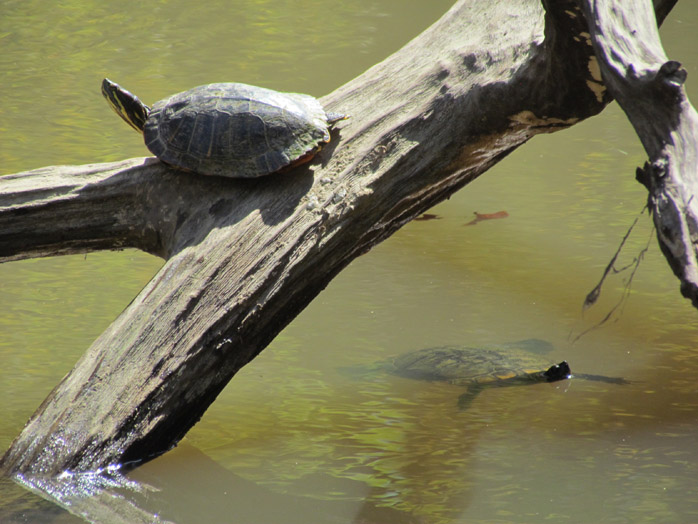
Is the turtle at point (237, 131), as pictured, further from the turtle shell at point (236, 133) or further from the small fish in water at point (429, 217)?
the small fish in water at point (429, 217)

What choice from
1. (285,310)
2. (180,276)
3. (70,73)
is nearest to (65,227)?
(180,276)

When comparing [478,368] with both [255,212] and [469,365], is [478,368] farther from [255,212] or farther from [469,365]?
[255,212]

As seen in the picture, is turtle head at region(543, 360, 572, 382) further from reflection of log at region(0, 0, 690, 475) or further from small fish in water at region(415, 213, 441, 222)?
small fish in water at region(415, 213, 441, 222)

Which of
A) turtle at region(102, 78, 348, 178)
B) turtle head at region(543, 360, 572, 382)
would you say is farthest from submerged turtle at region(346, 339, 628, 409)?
turtle at region(102, 78, 348, 178)

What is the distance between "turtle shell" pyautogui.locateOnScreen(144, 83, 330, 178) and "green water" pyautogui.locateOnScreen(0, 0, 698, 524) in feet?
3.00

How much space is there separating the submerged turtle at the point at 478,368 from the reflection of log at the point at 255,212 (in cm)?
73

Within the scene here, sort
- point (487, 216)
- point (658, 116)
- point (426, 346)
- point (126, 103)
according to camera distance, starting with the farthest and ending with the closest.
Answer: point (487, 216), point (426, 346), point (126, 103), point (658, 116)

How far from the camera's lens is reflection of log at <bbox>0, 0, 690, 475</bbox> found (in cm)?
243

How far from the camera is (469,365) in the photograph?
10.8 ft

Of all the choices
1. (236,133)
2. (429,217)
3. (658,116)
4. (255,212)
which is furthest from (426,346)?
(658,116)

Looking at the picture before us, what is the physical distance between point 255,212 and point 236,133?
0.28m

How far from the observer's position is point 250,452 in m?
2.71

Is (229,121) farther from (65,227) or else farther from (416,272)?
(416,272)

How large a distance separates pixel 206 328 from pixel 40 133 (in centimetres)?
406
